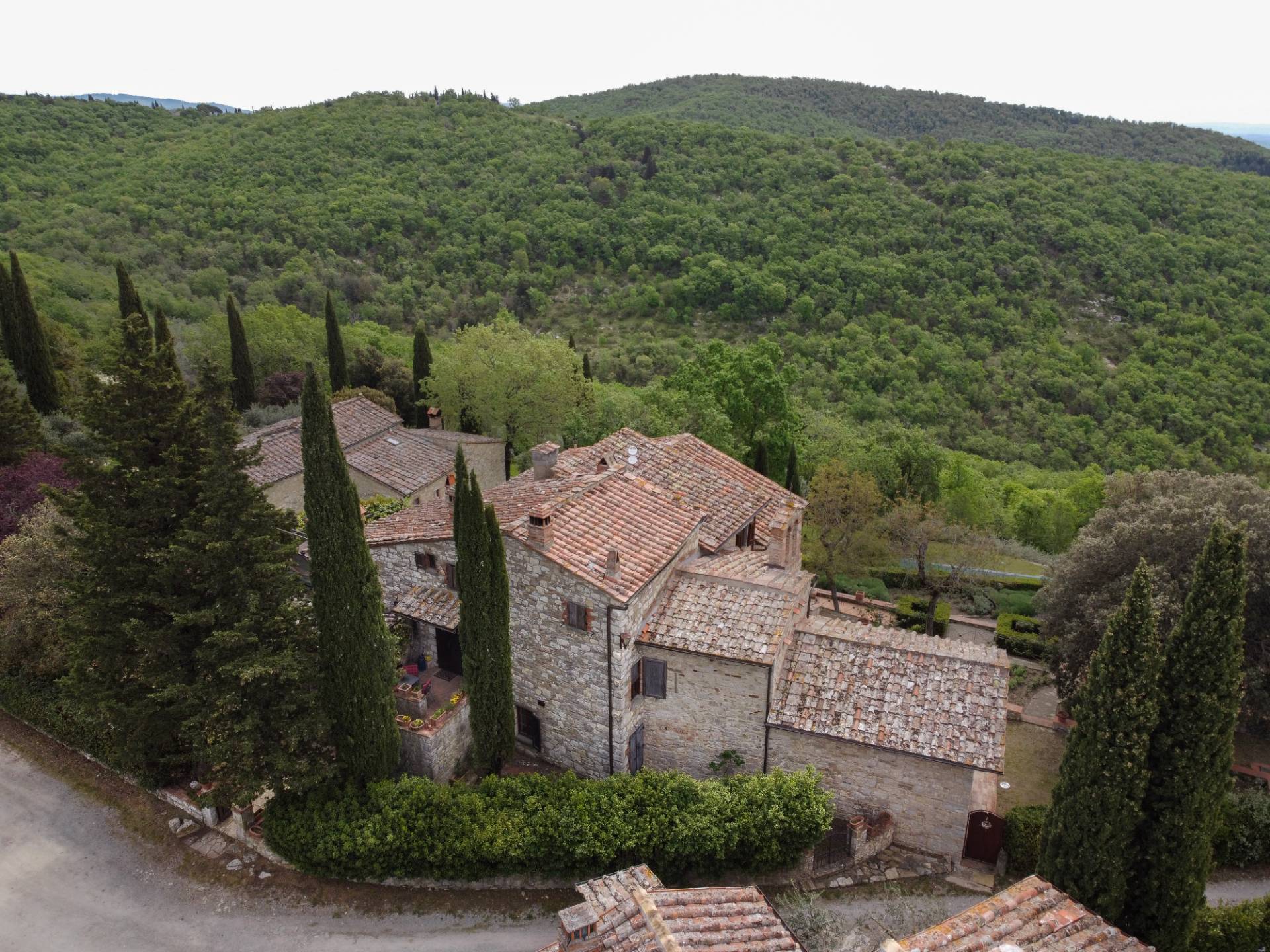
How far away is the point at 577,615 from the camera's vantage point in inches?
714

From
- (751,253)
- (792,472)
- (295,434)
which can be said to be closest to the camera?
(295,434)

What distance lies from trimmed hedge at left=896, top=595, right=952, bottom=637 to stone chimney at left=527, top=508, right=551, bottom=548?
53.8ft

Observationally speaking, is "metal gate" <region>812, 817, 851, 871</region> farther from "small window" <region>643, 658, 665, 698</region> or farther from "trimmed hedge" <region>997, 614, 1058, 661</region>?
"trimmed hedge" <region>997, 614, 1058, 661</region>

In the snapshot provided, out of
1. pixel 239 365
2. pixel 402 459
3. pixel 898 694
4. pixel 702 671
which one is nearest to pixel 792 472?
pixel 402 459

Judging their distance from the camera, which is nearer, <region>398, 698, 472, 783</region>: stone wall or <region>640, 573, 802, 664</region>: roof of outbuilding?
<region>640, 573, 802, 664</region>: roof of outbuilding

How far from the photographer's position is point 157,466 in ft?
55.3

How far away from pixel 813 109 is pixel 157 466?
11689 cm

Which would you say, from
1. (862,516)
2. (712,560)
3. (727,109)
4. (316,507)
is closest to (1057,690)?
(862,516)

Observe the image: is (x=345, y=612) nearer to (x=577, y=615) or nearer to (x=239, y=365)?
(x=577, y=615)

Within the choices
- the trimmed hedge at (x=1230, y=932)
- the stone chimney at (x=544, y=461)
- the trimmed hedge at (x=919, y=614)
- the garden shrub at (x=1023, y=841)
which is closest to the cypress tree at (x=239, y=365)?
the stone chimney at (x=544, y=461)

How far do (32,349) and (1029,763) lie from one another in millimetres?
40877

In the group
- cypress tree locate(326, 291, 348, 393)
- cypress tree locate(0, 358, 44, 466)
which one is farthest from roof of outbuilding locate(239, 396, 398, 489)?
cypress tree locate(0, 358, 44, 466)

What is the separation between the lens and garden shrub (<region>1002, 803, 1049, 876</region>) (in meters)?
17.2

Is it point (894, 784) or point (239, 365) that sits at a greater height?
point (239, 365)
